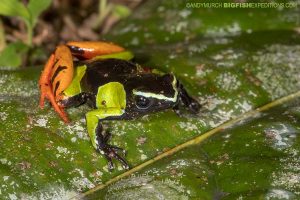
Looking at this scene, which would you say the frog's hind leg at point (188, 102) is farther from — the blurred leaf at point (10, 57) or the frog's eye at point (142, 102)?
the blurred leaf at point (10, 57)

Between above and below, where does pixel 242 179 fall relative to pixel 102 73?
below

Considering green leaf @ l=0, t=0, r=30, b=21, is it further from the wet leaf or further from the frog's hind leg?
the frog's hind leg

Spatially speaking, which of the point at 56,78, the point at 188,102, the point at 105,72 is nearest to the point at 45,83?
the point at 56,78

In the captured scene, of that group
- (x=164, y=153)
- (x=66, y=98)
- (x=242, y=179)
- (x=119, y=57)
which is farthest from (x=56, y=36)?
(x=242, y=179)

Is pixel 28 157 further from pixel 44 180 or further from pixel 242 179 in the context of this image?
pixel 242 179

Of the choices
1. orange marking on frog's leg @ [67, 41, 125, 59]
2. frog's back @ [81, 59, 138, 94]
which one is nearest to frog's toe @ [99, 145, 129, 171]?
frog's back @ [81, 59, 138, 94]

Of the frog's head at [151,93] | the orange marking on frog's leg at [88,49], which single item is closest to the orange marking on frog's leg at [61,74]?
the orange marking on frog's leg at [88,49]
